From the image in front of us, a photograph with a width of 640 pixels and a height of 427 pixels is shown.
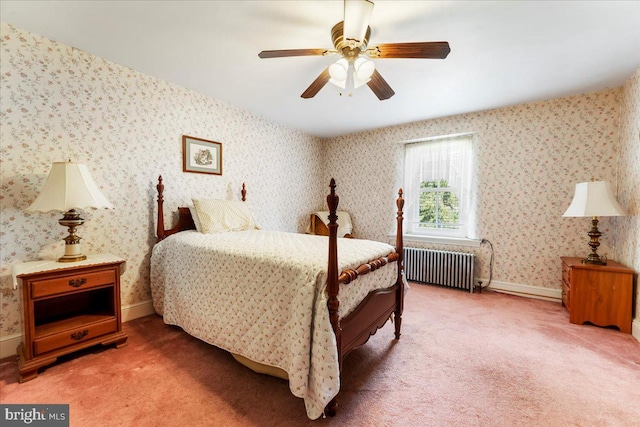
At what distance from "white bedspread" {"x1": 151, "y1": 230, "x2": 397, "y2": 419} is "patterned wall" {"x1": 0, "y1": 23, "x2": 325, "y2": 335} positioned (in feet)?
1.73

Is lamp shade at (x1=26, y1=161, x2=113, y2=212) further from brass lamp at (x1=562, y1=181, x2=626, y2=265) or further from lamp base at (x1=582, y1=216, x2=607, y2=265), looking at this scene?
lamp base at (x1=582, y1=216, x2=607, y2=265)

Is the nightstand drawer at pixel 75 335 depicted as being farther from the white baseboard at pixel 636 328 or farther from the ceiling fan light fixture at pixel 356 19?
the white baseboard at pixel 636 328

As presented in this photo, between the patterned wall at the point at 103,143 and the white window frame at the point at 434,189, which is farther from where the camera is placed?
the white window frame at the point at 434,189

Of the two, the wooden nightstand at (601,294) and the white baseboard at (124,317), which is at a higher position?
the wooden nightstand at (601,294)

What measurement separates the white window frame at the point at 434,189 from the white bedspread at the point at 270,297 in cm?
209

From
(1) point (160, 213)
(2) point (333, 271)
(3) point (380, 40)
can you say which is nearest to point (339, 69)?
(3) point (380, 40)

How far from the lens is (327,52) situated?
1.76m

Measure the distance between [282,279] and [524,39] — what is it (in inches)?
96.5

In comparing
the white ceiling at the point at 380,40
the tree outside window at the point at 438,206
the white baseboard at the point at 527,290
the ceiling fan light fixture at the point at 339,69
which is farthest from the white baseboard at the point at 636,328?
the ceiling fan light fixture at the point at 339,69

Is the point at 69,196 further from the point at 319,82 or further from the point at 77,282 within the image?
the point at 319,82

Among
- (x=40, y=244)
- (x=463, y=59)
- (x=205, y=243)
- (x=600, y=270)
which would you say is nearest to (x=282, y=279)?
(x=205, y=243)

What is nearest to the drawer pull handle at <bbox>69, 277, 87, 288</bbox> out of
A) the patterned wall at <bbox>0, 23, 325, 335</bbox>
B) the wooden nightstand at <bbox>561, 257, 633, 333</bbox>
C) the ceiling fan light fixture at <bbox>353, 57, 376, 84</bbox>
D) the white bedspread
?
the patterned wall at <bbox>0, 23, 325, 335</bbox>

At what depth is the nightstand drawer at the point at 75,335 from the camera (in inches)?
70.4

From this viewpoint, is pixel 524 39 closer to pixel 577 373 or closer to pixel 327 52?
pixel 327 52
